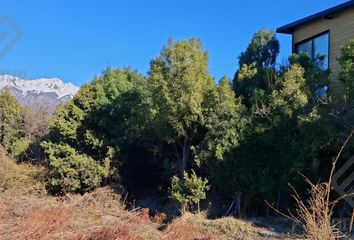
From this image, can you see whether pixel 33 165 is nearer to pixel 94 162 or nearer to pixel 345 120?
pixel 94 162

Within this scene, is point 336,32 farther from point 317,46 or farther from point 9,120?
point 9,120

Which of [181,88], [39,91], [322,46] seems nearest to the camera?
[181,88]

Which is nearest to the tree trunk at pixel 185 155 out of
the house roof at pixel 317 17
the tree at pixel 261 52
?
the tree at pixel 261 52

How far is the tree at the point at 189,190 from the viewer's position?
11.8 metres

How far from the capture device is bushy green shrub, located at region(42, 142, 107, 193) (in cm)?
1442

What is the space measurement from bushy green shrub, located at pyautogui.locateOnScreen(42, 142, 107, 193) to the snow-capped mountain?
3.26 meters

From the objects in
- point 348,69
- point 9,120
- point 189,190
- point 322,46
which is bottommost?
point 189,190

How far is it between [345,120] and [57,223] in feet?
23.2

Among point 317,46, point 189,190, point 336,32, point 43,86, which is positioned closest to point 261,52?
point 317,46

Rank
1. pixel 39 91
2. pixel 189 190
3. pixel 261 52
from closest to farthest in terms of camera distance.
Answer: pixel 189 190
pixel 261 52
pixel 39 91

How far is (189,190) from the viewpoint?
1191 cm

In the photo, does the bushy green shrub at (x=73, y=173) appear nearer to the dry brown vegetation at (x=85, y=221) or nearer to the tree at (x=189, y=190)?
the dry brown vegetation at (x=85, y=221)

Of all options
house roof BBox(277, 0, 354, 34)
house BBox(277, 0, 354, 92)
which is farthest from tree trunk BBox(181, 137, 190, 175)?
house roof BBox(277, 0, 354, 34)

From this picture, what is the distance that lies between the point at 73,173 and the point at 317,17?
29.7 ft
